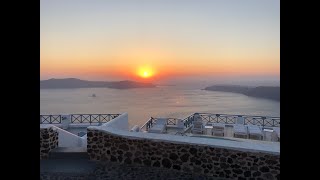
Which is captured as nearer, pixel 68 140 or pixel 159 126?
pixel 68 140

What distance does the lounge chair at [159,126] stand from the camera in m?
11.0

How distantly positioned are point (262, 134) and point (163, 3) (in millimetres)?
5763

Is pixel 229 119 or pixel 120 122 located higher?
pixel 120 122

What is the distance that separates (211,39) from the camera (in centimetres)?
936

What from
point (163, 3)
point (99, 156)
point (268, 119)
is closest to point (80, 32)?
point (163, 3)

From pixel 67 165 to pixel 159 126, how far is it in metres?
6.21

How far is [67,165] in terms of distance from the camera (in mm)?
→ 5777

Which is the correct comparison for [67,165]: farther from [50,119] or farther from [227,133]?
[227,133]

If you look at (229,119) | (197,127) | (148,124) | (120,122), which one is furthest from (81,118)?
(229,119)

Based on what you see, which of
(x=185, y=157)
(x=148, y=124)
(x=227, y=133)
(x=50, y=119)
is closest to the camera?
(x=185, y=157)

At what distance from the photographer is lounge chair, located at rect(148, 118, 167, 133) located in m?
11.0

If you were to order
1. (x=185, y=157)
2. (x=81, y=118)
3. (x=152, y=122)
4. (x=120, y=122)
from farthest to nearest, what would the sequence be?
(x=152, y=122) < (x=81, y=118) < (x=120, y=122) < (x=185, y=157)

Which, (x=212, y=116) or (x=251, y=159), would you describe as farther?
(x=212, y=116)
